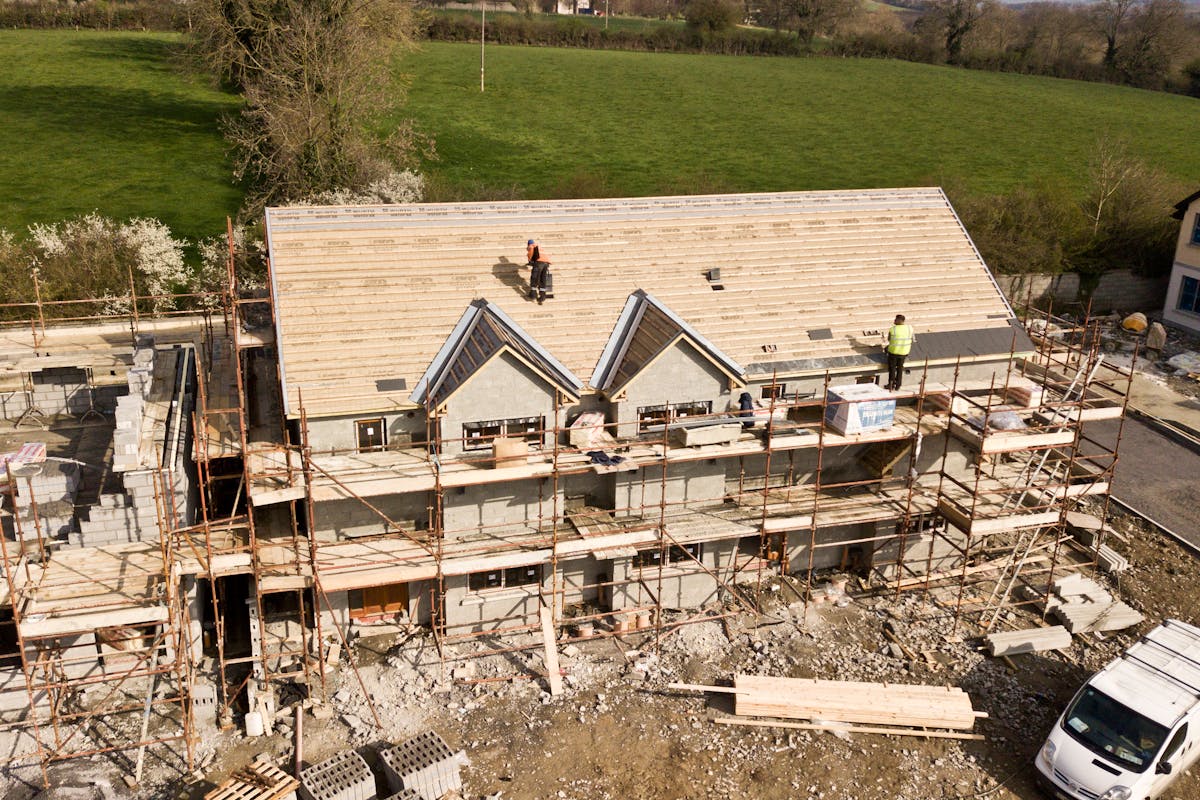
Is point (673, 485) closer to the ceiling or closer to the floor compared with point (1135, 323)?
closer to the floor

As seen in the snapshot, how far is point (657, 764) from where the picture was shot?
22156 millimetres

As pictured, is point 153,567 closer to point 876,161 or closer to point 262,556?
point 262,556

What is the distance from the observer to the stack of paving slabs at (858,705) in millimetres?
23562

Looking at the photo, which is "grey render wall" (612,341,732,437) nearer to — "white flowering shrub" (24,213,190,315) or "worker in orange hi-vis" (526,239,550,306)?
"worker in orange hi-vis" (526,239,550,306)

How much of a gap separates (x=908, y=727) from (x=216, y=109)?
198ft

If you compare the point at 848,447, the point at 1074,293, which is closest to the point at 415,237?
the point at 848,447

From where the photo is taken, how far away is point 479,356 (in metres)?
25.0

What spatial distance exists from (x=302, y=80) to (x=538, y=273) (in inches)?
1096

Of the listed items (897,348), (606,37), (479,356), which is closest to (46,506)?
(479,356)

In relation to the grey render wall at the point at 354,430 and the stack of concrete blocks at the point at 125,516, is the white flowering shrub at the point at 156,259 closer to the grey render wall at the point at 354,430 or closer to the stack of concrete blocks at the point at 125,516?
the grey render wall at the point at 354,430

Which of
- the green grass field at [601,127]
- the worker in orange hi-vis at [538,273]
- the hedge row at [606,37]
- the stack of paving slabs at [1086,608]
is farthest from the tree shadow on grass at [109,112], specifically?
the stack of paving slabs at [1086,608]

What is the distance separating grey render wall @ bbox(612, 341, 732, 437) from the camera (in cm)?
2633

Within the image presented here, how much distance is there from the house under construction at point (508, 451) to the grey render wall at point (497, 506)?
0.28ft

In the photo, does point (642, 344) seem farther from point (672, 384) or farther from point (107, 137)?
point (107, 137)
